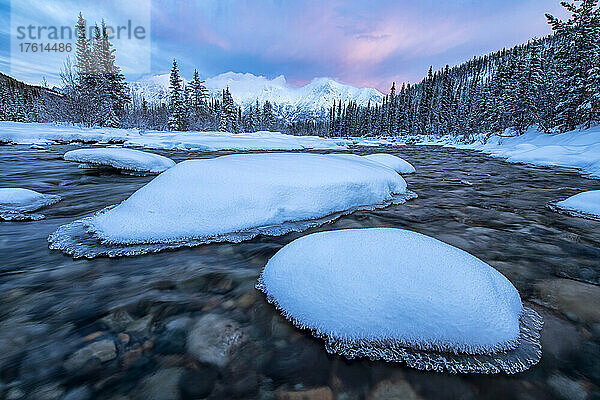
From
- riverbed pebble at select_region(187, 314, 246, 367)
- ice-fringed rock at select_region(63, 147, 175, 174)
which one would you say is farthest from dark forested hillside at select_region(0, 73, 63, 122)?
riverbed pebble at select_region(187, 314, 246, 367)

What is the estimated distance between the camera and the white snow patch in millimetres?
3180

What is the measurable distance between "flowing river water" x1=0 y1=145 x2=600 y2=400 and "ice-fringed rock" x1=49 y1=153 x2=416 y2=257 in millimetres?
185

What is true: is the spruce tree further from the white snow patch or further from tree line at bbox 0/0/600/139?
the white snow patch

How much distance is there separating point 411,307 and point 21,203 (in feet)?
14.3

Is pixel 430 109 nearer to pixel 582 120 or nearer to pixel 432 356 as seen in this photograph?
pixel 582 120

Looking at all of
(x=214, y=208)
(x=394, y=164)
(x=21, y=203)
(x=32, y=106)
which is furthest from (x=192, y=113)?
(x=214, y=208)

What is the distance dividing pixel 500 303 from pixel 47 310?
2230mm

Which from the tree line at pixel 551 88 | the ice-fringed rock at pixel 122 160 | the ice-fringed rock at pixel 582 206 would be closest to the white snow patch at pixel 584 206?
the ice-fringed rock at pixel 582 206

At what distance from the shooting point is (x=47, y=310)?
1.41 metres

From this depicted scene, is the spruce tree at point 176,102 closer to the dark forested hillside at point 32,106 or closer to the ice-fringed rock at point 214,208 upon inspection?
the dark forested hillside at point 32,106

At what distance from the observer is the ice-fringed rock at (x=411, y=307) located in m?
1.10

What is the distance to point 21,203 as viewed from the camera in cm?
324

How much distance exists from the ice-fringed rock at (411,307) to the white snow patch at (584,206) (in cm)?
287

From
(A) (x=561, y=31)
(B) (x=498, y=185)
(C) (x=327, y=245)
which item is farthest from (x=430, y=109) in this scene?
(C) (x=327, y=245)
